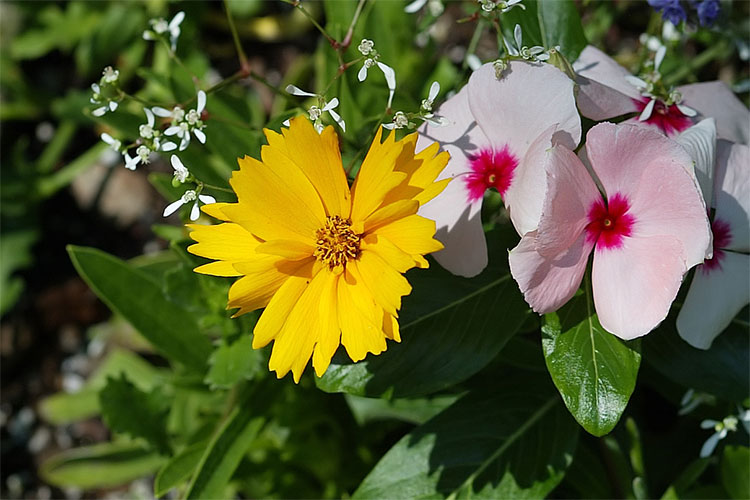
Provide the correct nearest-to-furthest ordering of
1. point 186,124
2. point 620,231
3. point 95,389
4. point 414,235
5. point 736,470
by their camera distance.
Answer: point 414,235
point 620,231
point 186,124
point 736,470
point 95,389

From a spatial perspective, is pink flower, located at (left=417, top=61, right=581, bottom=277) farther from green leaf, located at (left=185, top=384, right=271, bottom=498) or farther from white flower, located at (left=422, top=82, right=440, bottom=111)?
green leaf, located at (left=185, top=384, right=271, bottom=498)

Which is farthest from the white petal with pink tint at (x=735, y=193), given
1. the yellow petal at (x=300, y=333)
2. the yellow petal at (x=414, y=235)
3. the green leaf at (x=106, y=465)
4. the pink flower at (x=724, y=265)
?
the green leaf at (x=106, y=465)

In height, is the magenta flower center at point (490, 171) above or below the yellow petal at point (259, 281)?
below

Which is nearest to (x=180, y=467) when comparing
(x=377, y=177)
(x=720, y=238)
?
(x=377, y=177)

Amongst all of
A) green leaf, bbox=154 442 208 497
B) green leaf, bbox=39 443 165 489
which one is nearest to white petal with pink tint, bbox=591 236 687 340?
green leaf, bbox=154 442 208 497

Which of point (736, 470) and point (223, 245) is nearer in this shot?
point (223, 245)

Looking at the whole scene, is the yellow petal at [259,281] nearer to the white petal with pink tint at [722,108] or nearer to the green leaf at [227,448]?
the green leaf at [227,448]

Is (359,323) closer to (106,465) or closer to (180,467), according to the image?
(180,467)
